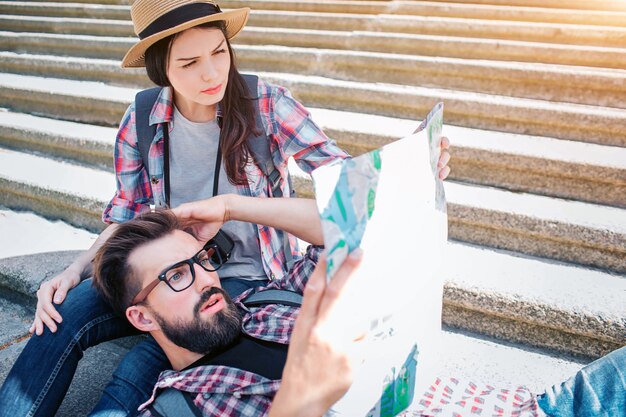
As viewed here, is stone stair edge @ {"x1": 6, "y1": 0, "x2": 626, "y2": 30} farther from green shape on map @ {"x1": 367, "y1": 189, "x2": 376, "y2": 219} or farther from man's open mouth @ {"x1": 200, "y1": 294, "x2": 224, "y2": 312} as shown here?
green shape on map @ {"x1": 367, "y1": 189, "x2": 376, "y2": 219}

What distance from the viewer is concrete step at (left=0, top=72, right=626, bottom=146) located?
9.71 ft

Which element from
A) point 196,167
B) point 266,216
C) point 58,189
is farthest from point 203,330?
point 58,189

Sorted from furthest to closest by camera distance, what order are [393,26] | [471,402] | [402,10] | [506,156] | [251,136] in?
[402,10] → [393,26] → [506,156] → [251,136] → [471,402]

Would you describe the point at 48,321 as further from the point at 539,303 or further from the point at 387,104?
the point at 387,104

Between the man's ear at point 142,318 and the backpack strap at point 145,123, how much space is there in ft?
1.86

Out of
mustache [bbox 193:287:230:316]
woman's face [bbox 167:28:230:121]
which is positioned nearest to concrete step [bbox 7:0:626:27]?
woman's face [bbox 167:28:230:121]

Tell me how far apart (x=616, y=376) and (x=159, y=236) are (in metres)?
1.37

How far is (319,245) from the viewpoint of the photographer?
73.4 inches

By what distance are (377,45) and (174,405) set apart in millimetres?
3084

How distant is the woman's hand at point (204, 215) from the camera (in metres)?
1.75

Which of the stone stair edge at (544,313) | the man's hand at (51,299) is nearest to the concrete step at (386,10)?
the stone stair edge at (544,313)

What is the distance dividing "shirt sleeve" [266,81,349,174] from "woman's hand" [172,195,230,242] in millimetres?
315

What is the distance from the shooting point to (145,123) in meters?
1.95

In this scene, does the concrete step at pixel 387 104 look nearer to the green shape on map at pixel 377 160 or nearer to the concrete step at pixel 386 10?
the concrete step at pixel 386 10
